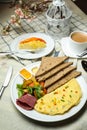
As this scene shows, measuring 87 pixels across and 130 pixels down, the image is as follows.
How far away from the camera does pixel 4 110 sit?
930 millimetres

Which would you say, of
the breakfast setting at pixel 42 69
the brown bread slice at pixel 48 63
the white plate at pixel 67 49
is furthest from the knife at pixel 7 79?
the white plate at pixel 67 49

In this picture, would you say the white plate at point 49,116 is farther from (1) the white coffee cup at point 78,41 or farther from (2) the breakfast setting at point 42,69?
(1) the white coffee cup at point 78,41

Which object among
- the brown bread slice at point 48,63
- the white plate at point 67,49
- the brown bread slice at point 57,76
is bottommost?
the white plate at point 67,49

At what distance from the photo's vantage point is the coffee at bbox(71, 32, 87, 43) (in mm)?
1164

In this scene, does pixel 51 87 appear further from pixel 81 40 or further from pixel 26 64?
pixel 81 40

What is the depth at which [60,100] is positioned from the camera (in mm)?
894

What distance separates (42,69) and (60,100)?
0.57 feet

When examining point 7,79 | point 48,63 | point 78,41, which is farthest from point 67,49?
point 7,79

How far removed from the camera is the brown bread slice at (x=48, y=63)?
1.01 metres

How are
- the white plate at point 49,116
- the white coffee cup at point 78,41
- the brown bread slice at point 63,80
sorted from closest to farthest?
1. the white plate at point 49,116
2. the brown bread slice at point 63,80
3. the white coffee cup at point 78,41

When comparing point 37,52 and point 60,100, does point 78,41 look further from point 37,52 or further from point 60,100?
point 60,100

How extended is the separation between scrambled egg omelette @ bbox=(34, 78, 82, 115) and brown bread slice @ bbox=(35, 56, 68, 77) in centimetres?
10

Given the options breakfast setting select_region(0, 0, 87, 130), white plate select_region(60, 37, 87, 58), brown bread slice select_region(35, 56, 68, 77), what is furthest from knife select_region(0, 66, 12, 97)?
white plate select_region(60, 37, 87, 58)

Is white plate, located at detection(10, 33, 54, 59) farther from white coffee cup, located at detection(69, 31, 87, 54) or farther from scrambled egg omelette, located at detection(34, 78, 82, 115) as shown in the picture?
scrambled egg omelette, located at detection(34, 78, 82, 115)
